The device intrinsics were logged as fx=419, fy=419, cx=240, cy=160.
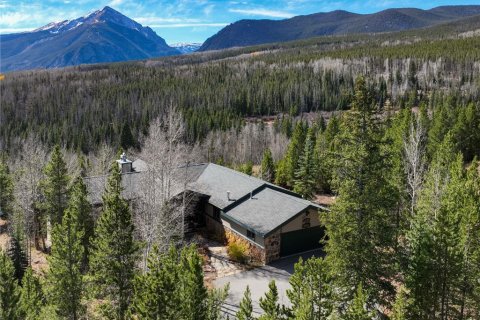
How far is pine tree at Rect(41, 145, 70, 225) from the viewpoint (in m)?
33.2

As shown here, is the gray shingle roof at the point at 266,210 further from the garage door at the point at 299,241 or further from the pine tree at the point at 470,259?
the pine tree at the point at 470,259

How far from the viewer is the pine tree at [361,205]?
1831 centimetres

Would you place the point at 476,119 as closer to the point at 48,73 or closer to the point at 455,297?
the point at 455,297

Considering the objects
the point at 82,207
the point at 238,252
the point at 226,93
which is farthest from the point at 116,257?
the point at 226,93

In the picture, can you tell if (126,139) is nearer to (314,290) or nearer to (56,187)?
(56,187)

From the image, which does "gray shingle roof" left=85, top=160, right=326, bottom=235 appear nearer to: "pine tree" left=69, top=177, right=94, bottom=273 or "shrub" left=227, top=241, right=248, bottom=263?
"shrub" left=227, top=241, right=248, bottom=263

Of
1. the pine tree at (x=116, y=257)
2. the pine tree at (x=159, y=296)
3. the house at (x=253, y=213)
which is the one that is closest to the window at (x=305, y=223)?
the house at (x=253, y=213)

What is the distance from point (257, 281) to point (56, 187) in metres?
17.9

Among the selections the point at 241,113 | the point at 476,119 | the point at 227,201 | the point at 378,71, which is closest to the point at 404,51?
the point at 378,71

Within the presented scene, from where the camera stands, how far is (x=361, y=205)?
60.0 ft

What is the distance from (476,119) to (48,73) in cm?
18520

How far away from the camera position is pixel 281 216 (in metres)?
30.5

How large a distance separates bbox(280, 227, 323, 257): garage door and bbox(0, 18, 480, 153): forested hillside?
73.7 m

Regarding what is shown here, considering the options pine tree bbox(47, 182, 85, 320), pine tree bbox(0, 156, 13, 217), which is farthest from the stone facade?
pine tree bbox(0, 156, 13, 217)
